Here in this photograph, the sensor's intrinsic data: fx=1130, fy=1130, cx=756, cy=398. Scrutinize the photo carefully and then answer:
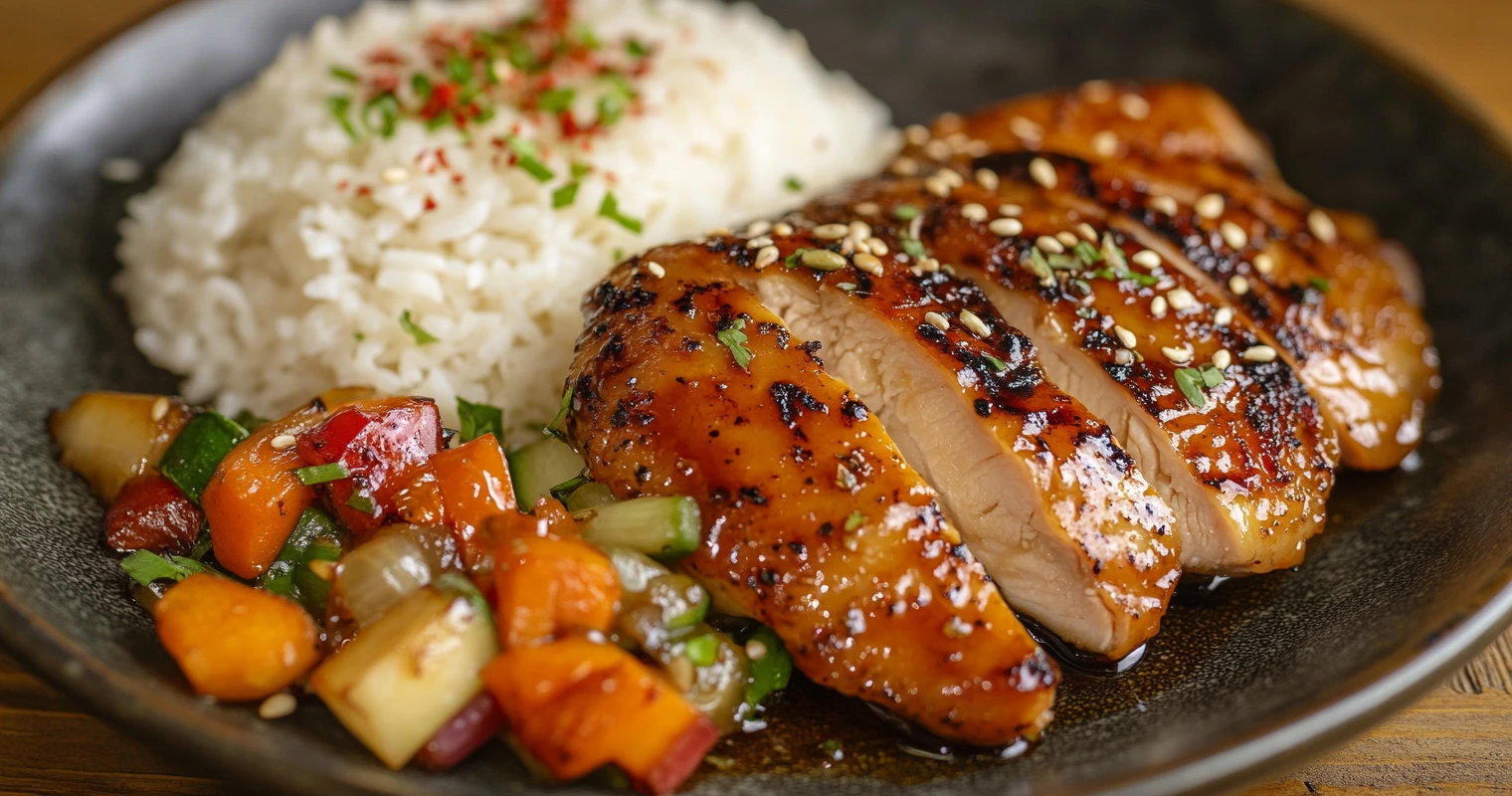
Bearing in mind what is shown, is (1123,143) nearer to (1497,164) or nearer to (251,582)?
(1497,164)

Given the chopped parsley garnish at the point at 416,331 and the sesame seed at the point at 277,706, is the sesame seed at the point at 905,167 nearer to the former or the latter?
the chopped parsley garnish at the point at 416,331

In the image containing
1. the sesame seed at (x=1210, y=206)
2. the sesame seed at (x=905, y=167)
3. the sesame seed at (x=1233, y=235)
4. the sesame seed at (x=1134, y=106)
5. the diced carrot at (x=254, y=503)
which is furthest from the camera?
the sesame seed at (x=1134, y=106)

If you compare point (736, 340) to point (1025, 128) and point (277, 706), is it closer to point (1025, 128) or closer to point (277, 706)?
point (277, 706)

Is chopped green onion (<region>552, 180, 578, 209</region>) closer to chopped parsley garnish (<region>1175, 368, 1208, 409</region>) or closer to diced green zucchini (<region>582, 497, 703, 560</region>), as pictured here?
diced green zucchini (<region>582, 497, 703, 560</region>)

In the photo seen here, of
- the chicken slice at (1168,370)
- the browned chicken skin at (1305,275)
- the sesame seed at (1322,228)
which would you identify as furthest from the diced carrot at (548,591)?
the sesame seed at (1322,228)

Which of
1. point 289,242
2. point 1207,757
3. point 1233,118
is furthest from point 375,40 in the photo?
point 1207,757

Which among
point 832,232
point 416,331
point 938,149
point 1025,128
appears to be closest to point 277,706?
point 416,331
